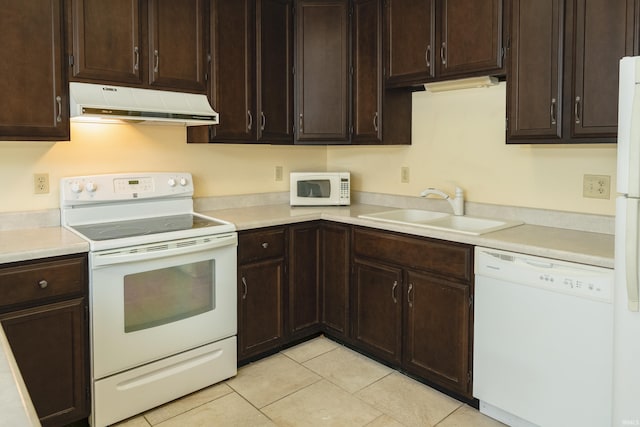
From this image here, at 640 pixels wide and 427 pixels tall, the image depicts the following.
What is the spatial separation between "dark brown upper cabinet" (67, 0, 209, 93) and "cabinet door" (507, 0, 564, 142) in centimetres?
171

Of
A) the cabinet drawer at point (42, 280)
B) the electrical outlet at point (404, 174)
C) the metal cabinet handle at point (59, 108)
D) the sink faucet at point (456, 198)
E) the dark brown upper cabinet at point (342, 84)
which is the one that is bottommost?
the cabinet drawer at point (42, 280)

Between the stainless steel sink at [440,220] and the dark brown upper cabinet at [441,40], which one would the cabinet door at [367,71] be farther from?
the stainless steel sink at [440,220]

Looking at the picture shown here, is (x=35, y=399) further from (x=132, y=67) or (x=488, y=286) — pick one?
(x=488, y=286)

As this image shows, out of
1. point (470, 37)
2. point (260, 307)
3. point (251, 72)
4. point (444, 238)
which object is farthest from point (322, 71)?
point (260, 307)

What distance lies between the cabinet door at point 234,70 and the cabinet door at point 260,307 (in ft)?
2.74

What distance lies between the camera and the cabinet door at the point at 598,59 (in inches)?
81.3

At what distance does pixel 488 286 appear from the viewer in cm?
234

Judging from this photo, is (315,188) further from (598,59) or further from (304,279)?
(598,59)

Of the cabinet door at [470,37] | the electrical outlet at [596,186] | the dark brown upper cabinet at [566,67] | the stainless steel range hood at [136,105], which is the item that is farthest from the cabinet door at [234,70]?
the electrical outlet at [596,186]

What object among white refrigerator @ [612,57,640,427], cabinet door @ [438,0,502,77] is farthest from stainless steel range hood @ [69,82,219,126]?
white refrigerator @ [612,57,640,427]

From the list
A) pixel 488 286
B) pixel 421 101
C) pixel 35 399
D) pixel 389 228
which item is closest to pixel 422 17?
pixel 421 101

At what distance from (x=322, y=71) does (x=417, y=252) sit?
1428 mm

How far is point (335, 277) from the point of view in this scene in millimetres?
3203

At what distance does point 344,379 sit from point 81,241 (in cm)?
159
